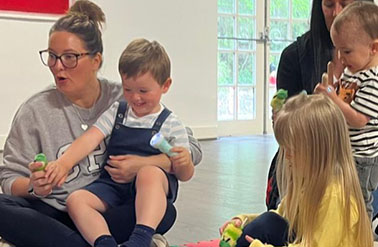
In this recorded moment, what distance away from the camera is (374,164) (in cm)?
180

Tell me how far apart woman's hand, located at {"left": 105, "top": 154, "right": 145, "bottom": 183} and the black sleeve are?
84 centimetres

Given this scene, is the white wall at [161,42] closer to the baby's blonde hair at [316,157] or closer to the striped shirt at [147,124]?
the striped shirt at [147,124]

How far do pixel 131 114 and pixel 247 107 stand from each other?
4.67 m

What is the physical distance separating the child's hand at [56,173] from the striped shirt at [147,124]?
0.55ft

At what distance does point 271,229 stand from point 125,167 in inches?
16.4

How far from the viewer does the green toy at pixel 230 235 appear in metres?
1.66

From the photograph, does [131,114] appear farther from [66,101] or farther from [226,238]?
[226,238]

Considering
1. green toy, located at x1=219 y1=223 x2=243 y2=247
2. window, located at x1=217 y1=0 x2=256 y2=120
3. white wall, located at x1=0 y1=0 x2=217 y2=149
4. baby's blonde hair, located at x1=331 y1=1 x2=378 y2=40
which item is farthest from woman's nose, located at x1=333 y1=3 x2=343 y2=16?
window, located at x1=217 y1=0 x2=256 y2=120

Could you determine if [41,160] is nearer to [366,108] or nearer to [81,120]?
[81,120]

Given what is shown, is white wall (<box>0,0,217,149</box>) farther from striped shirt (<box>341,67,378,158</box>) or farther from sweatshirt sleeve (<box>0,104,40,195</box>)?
striped shirt (<box>341,67,378,158</box>)

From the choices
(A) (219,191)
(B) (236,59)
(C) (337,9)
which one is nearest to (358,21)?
(C) (337,9)

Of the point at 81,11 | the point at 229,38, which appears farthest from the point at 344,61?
the point at 229,38

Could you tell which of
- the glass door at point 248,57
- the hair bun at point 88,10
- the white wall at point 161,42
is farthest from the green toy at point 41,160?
the glass door at point 248,57

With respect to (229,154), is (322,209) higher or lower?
higher
